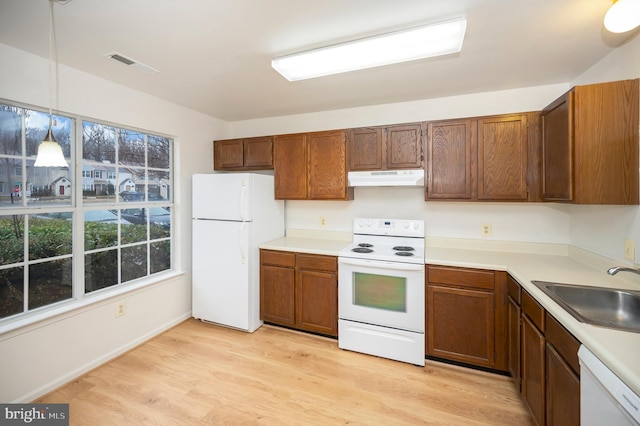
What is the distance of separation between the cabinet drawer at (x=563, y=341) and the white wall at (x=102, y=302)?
3.26 m

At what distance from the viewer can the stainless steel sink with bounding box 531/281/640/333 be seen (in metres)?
1.49

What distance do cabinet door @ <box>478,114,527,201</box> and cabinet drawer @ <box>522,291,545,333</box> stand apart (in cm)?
99

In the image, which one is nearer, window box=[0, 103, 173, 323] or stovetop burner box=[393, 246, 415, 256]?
window box=[0, 103, 173, 323]

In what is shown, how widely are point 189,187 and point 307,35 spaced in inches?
89.1

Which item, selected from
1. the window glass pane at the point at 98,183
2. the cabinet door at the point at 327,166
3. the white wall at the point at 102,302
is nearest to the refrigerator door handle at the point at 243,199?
the cabinet door at the point at 327,166

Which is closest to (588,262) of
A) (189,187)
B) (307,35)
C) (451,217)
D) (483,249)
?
(483,249)

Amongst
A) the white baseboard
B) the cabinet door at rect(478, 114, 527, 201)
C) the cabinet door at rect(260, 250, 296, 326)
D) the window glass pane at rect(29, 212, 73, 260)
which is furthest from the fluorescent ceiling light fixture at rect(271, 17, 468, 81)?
the white baseboard

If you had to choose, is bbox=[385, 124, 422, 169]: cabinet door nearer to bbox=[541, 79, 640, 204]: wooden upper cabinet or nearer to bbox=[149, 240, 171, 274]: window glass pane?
bbox=[541, 79, 640, 204]: wooden upper cabinet

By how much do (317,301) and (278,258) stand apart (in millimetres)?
610

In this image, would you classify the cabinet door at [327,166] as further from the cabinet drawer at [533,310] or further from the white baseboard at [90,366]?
the white baseboard at [90,366]

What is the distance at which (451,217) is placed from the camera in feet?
9.32

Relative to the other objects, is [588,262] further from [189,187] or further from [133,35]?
[189,187]

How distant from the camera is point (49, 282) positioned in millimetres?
2178

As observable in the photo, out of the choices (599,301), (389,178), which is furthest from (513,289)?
(389,178)
